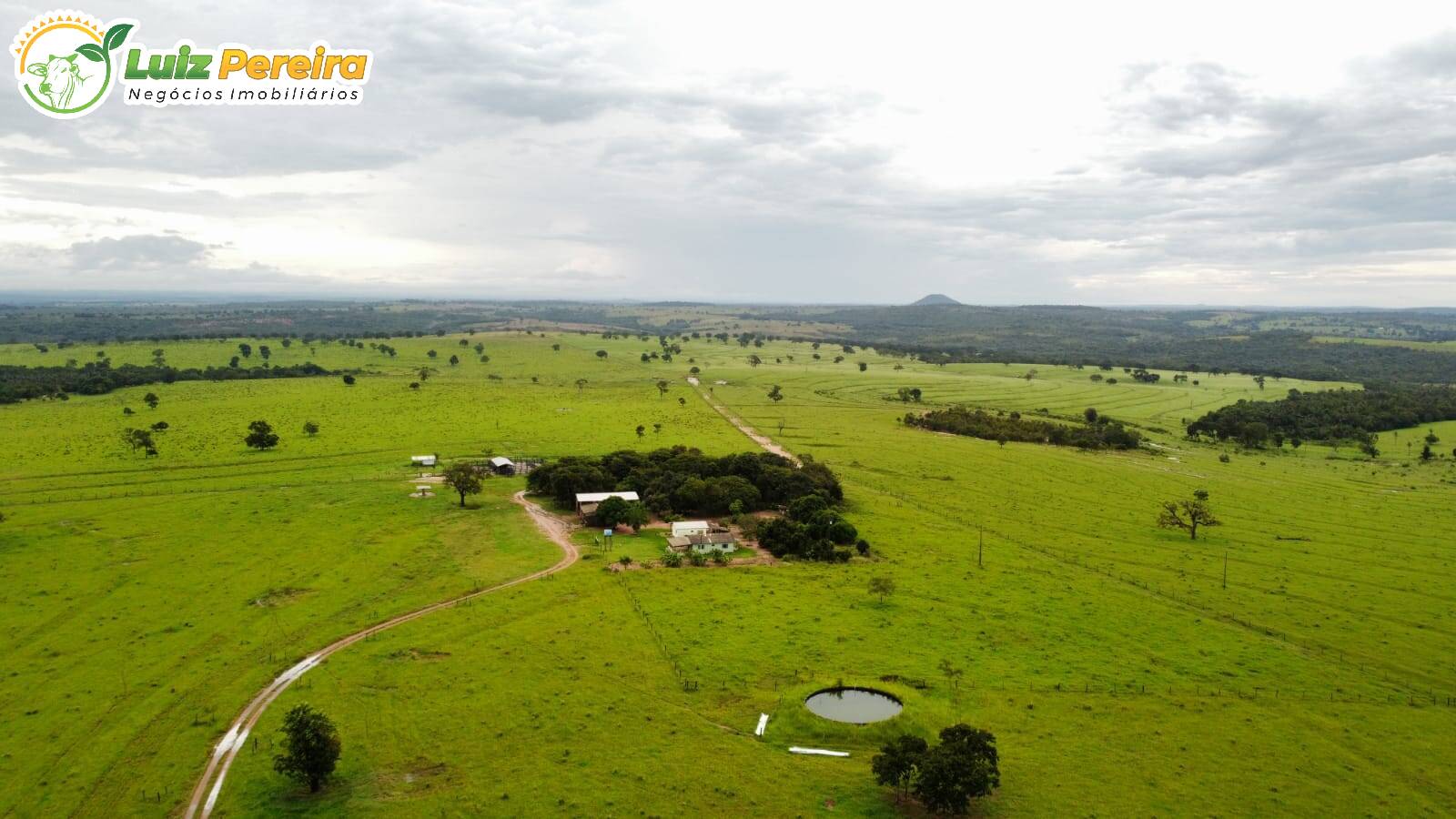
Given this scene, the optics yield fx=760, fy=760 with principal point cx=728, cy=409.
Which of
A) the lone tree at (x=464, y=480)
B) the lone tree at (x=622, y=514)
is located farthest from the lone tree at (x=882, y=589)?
the lone tree at (x=464, y=480)

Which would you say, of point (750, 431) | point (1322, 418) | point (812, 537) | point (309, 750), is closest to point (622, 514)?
point (812, 537)

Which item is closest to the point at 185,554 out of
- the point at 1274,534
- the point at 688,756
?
the point at 688,756

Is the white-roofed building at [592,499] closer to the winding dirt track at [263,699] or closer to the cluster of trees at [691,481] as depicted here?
the cluster of trees at [691,481]

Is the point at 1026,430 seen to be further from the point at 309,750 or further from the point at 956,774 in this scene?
the point at 309,750

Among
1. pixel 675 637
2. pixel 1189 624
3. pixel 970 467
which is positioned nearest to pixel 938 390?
pixel 970 467

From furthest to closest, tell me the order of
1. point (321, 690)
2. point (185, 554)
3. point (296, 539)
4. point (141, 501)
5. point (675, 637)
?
point (141, 501)
point (296, 539)
point (185, 554)
point (675, 637)
point (321, 690)

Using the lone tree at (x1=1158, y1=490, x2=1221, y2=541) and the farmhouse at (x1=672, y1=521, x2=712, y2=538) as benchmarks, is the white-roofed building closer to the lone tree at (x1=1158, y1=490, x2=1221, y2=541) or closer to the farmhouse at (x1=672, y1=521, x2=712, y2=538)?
the farmhouse at (x1=672, y1=521, x2=712, y2=538)

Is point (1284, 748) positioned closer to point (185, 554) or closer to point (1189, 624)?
point (1189, 624)

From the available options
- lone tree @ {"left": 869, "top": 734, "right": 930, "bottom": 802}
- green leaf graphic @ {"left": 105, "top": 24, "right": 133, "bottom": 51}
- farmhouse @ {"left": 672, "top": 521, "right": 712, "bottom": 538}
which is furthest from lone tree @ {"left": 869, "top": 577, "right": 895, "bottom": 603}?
green leaf graphic @ {"left": 105, "top": 24, "right": 133, "bottom": 51}

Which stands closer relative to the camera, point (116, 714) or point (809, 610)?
point (116, 714)

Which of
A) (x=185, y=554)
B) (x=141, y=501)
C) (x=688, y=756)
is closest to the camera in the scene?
(x=688, y=756)
